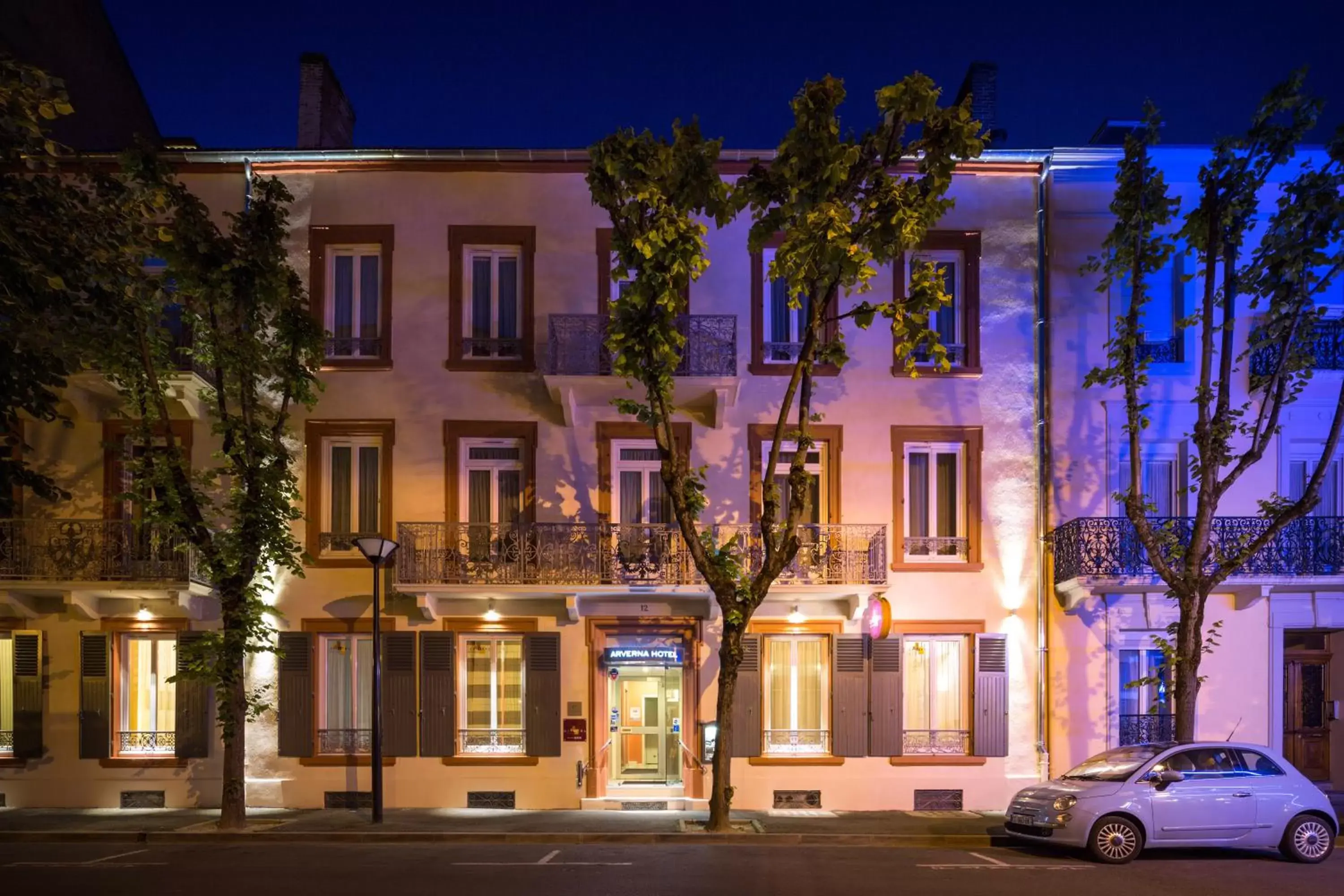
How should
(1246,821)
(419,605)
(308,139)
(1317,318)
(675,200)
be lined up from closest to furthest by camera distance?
(1246,821)
(675,200)
(1317,318)
(419,605)
(308,139)

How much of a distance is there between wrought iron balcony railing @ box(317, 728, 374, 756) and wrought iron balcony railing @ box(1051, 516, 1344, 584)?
1218 cm

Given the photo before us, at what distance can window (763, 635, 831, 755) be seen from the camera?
56.8 ft

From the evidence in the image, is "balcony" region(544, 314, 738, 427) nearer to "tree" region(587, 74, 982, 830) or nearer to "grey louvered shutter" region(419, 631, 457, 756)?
"tree" region(587, 74, 982, 830)

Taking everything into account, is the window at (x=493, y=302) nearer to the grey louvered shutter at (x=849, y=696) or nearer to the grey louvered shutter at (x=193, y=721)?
the grey louvered shutter at (x=193, y=721)

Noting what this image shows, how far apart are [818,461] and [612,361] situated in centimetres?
406

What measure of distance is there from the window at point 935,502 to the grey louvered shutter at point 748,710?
3346mm

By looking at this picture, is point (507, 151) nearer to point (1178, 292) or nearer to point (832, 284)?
point (832, 284)

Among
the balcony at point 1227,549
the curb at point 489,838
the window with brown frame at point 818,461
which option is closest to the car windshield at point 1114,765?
the curb at point 489,838

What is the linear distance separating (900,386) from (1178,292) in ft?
16.9

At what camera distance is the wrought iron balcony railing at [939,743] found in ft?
56.7

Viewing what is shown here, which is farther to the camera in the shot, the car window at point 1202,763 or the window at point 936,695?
the window at point 936,695

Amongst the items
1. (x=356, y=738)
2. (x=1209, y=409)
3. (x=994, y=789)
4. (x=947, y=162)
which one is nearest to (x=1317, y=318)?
(x=1209, y=409)

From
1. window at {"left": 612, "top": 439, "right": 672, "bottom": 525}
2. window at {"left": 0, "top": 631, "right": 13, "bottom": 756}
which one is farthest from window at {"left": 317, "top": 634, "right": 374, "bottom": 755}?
window at {"left": 0, "top": 631, "right": 13, "bottom": 756}

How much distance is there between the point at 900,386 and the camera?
1784 centimetres
